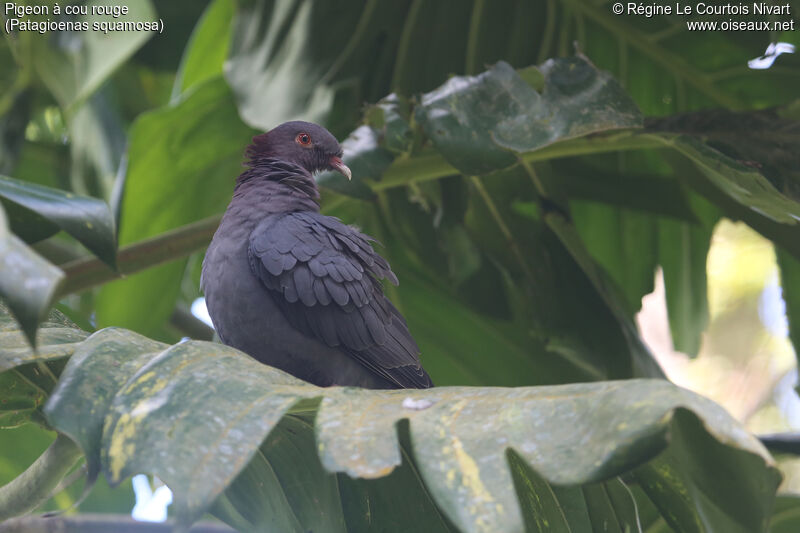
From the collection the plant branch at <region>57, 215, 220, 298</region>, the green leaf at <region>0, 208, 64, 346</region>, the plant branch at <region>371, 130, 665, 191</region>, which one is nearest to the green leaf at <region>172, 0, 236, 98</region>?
the plant branch at <region>57, 215, 220, 298</region>

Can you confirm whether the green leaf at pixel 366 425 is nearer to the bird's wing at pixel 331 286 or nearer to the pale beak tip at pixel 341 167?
the bird's wing at pixel 331 286

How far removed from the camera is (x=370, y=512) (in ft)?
5.21

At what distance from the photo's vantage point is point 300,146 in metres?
2.34

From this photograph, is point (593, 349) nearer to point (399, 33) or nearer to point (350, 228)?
point (350, 228)

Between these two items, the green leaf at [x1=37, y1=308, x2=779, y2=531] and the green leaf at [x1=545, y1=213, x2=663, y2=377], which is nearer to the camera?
the green leaf at [x1=37, y1=308, x2=779, y2=531]

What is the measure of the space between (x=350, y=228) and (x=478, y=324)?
101 cm

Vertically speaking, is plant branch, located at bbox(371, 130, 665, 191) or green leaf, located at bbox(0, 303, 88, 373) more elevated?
plant branch, located at bbox(371, 130, 665, 191)

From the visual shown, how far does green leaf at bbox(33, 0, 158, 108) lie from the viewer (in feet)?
8.51

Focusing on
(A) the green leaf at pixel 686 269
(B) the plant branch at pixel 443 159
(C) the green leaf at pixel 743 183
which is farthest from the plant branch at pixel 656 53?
(C) the green leaf at pixel 743 183

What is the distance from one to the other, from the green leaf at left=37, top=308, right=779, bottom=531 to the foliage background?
1.24 m

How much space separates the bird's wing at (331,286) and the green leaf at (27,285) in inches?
38.4

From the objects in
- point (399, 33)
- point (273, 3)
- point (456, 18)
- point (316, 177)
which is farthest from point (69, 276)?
point (456, 18)

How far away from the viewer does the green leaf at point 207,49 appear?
308 centimetres

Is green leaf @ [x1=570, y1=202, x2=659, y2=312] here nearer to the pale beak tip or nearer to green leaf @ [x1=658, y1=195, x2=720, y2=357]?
green leaf @ [x1=658, y1=195, x2=720, y2=357]
